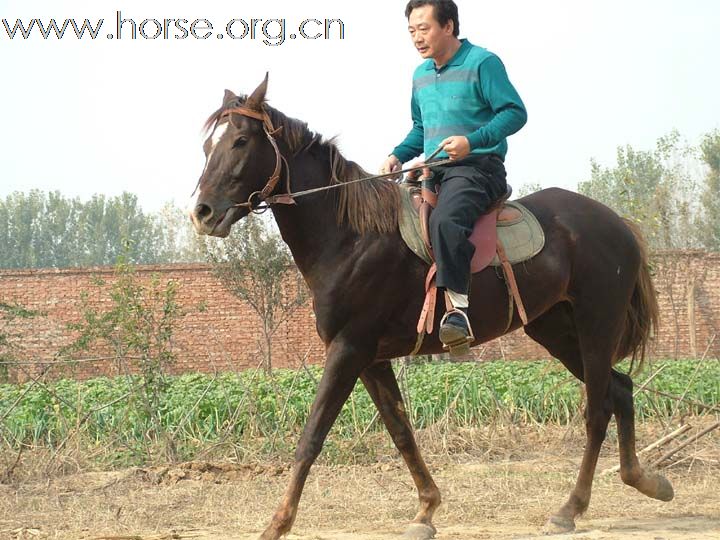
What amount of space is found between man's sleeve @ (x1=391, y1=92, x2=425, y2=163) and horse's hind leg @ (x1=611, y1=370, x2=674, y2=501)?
2217 millimetres

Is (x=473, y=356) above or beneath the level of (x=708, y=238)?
beneath

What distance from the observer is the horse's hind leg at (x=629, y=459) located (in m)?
6.66

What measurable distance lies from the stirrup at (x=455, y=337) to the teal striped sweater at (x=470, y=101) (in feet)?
3.56

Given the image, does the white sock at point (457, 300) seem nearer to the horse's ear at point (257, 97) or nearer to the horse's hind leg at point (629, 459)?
the horse's ear at point (257, 97)

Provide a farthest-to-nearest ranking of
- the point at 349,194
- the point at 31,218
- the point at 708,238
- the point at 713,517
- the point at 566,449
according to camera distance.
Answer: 1. the point at 31,218
2. the point at 708,238
3. the point at 566,449
4. the point at 713,517
5. the point at 349,194

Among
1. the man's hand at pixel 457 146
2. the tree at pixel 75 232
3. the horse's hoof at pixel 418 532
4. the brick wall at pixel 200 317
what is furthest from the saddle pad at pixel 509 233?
Answer: the tree at pixel 75 232

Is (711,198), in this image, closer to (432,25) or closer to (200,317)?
(200,317)

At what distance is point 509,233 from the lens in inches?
249

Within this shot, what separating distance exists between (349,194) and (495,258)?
3.50ft

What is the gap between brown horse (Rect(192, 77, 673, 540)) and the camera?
5555mm

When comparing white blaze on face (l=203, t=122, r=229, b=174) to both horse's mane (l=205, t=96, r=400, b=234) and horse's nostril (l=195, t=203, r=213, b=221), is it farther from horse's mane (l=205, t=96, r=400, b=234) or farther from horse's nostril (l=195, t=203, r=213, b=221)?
horse's nostril (l=195, t=203, r=213, b=221)

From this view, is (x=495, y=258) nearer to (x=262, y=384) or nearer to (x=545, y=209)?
(x=545, y=209)

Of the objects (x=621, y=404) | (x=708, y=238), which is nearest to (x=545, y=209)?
(x=621, y=404)

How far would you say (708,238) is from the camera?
40.7 m
